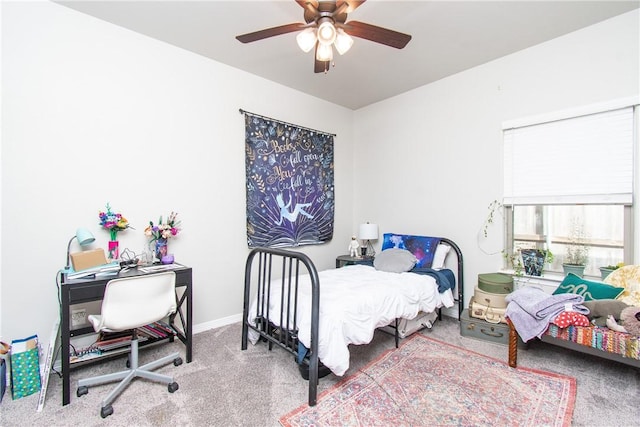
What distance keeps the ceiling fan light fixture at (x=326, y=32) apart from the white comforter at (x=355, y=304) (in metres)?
1.76

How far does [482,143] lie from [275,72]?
2397mm

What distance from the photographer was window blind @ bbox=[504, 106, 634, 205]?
2.42 m

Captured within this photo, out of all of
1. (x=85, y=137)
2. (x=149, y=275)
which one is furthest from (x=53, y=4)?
(x=149, y=275)

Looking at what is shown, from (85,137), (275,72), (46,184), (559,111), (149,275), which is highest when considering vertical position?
(275,72)

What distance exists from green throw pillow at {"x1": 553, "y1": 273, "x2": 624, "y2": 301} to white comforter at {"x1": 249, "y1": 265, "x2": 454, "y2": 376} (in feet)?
3.12

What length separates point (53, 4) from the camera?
7.32 ft

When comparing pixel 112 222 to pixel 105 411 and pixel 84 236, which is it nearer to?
pixel 84 236

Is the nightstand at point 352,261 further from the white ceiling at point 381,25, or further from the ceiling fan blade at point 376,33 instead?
the ceiling fan blade at point 376,33

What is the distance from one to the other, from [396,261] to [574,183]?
1736 mm

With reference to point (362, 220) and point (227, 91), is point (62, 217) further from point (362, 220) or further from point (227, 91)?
point (362, 220)

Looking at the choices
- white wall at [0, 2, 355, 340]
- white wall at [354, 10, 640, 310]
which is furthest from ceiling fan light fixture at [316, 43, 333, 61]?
white wall at [354, 10, 640, 310]

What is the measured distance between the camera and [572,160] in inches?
104

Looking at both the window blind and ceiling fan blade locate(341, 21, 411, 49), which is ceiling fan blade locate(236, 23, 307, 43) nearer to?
ceiling fan blade locate(341, 21, 411, 49)

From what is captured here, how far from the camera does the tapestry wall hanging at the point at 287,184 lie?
331 centimetres
